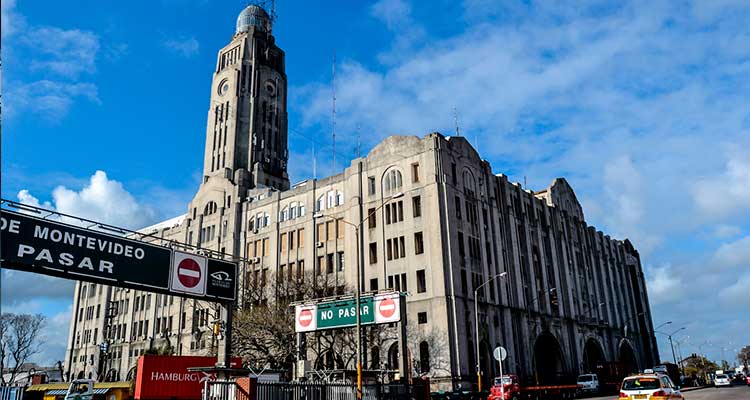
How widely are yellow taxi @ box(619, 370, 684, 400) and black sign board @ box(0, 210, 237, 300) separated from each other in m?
20.9

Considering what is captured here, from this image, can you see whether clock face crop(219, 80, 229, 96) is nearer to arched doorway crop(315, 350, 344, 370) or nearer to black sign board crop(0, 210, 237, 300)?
arched doorway crop(315, 350, 344, 370)

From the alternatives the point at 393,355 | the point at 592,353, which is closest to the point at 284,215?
the point at 393,355

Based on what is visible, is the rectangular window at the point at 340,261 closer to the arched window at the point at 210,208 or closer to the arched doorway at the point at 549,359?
the arched doorway at the point at 549,359

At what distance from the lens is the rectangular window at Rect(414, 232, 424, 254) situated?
5231cm

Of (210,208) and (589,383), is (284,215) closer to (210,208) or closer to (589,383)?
(210,208)

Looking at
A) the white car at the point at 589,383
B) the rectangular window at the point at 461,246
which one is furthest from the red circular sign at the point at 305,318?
the white car at the point at 589,383

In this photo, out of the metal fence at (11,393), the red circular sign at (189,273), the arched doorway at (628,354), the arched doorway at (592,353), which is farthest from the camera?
the arched doorway at (628,354)

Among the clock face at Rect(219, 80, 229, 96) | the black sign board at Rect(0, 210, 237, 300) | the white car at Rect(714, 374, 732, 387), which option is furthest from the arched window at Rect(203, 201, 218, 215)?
the white car at Rect(714, 374, 732, 387)

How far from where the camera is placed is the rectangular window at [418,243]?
52.3 meters

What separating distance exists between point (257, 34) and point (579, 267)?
65280 mm

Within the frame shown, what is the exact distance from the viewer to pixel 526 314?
59312 millimetres

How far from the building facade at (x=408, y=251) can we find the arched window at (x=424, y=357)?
0.11m

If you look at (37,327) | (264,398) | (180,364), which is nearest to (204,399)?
(264,398)

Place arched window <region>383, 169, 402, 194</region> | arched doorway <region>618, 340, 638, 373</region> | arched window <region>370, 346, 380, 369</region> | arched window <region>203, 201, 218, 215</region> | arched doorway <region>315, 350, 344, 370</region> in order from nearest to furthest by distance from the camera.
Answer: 1. arched doorway <region>315, 350, 344, 370</region>
2. arched window <region>370, 346, 380, 369</region>
3. arched window <region>383, 169, 402, 194</region>
4. arched window <region>203, 201, 218, 215</region>
5. arched doorway <region>618, 340, 638, 373</region>
